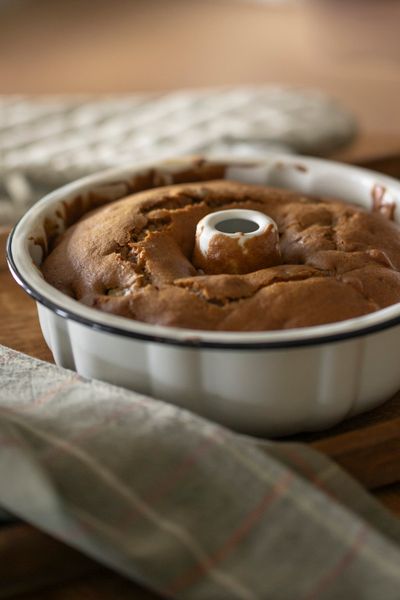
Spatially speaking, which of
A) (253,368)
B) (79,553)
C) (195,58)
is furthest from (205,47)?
(79,553)

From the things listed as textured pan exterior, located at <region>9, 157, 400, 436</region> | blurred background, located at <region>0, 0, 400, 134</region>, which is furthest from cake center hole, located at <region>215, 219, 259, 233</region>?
blurred background, located at <region>0, 0, 400, 134</region>

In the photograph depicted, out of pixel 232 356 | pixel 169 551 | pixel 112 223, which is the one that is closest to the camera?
pixel 169 551

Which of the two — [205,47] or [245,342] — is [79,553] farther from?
[205,47]

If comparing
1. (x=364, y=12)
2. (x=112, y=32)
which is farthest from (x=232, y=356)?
(x=364, y=12)

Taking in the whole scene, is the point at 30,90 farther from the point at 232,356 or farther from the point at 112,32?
the point at 232,356

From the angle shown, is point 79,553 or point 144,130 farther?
point 144,130

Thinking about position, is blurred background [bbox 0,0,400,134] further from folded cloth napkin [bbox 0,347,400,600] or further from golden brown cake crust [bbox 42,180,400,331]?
folded cloth napkin [bbox 0,347,400,600]
